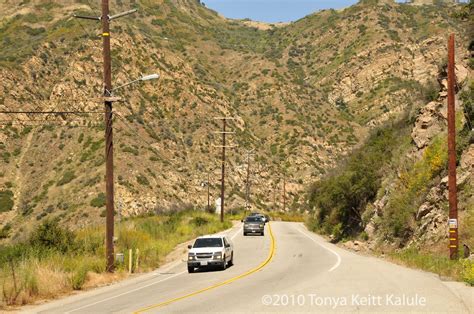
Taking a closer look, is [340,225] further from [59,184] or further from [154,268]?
[59,184]

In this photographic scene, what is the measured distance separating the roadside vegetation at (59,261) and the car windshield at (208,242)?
2.66m

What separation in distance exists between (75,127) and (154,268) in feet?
179

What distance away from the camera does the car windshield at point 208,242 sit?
26.1m

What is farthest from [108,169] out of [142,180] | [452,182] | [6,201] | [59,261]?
[142,180]

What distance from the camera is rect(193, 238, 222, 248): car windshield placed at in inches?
1027

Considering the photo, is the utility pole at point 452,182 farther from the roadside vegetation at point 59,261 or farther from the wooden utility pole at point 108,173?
the wooden utility pole at point 108,173

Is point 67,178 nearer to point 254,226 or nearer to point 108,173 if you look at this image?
point 254,226

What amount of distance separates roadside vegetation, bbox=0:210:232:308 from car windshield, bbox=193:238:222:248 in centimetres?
266

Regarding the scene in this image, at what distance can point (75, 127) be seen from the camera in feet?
255

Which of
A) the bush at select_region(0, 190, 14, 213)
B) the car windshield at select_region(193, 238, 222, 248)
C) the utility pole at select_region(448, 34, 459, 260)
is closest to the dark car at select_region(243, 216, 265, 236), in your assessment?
the car windshield at select_region(193, 238, 222, 248)

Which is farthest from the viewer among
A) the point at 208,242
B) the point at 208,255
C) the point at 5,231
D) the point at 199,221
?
the point at 5,231

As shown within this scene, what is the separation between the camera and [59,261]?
846 inches

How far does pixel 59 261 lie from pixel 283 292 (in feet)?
31.2

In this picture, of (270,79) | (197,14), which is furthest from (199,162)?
(197,14)
